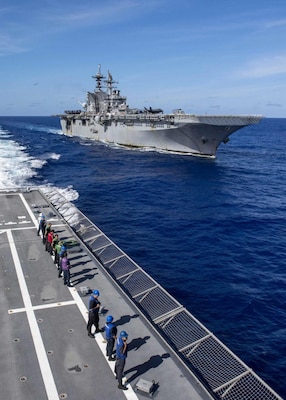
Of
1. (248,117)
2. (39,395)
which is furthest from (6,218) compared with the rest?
(248,117)

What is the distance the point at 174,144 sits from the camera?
73.2 m

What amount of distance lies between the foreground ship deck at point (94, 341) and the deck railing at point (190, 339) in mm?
34

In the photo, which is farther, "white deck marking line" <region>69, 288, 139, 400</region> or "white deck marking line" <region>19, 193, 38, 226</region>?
"white deck marking line" <region>19, 193, 38, 226</region>

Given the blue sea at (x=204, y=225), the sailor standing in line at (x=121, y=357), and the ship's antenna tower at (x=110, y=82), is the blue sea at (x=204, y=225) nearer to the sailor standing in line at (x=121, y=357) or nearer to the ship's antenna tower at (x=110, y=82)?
the sailor standing in line at (x=121, y=357)

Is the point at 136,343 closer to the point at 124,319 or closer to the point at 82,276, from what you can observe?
the point at 124,319

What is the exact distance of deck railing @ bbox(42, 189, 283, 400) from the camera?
11.2 metres

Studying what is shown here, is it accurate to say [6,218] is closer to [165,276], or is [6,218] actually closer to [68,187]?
[165,276]

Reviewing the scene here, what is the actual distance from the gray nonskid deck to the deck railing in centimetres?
74

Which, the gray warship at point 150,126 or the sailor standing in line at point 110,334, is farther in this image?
the gray warship at point 150,126

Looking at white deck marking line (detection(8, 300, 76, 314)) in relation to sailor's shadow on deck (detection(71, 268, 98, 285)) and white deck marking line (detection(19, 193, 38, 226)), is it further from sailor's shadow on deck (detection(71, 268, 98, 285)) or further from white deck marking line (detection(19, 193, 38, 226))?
white deck marking line (detection(19, 193, 38, 226))

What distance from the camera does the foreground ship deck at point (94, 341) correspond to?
10.8 m

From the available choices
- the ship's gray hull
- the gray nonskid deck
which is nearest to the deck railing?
the gray nonskid deck

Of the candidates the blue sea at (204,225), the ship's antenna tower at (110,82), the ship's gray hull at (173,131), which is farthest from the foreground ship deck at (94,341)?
the ship's antenna tower at (110,82)

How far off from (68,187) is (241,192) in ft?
69.8
